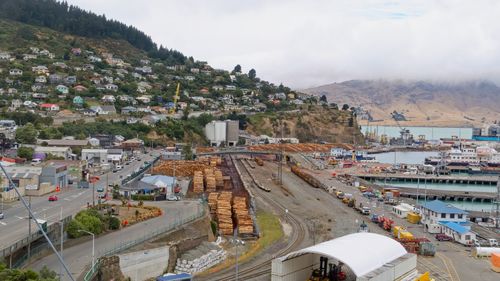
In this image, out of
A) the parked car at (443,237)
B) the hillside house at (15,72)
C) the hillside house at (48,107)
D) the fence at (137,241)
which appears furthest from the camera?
the hillside house at (15,72)

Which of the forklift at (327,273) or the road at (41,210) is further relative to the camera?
the road at (41,210)

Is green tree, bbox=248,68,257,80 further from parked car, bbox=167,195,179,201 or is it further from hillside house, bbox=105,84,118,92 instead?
parked car, bbox=167,195,179,201

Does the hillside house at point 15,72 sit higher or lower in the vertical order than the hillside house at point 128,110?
higher

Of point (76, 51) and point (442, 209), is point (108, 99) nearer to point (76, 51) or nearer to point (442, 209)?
point (76, 51)

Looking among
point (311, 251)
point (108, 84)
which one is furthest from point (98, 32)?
point (311, 251)

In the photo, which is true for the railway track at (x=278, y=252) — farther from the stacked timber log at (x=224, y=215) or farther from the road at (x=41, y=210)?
the road at (x=41, y=210)

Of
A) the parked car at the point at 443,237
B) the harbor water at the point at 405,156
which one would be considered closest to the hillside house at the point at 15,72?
the harbor water at the point at 405,156
